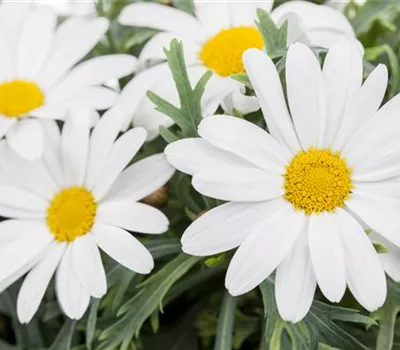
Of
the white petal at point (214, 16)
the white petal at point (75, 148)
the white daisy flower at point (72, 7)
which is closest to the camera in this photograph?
the white petal at point (75, 148)

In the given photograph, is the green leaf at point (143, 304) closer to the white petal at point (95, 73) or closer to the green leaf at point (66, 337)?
the green leaf at point (66, 337)

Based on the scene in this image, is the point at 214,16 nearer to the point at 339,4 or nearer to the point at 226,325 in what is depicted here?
the point at 339,4

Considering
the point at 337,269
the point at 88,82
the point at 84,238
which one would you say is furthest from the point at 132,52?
the point at 337,269

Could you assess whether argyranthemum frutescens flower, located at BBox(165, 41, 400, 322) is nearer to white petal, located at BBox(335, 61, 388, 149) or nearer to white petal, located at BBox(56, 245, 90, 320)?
white petal, located at BBox(335, 61, 388, 149)

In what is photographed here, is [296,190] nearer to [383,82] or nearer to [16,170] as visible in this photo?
[383,82]

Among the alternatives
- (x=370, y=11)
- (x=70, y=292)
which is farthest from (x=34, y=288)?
(x=370, y=11)

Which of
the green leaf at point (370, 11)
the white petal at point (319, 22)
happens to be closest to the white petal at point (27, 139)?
the white petal at point (319, 22)

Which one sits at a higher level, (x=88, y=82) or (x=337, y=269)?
(x=88, y=82)
